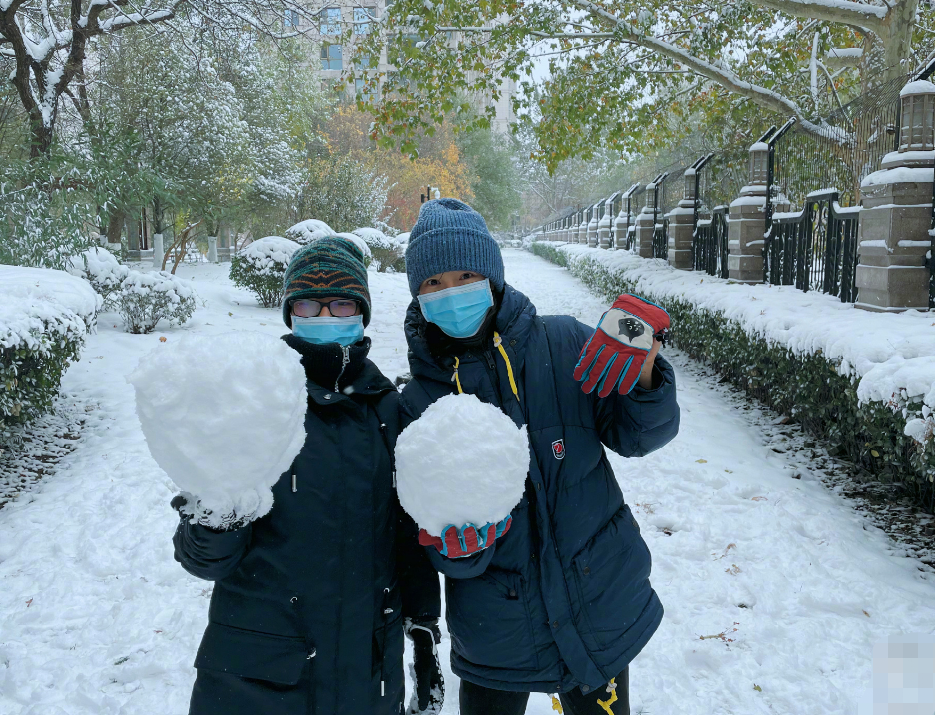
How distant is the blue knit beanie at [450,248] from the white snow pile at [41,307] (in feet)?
12.1

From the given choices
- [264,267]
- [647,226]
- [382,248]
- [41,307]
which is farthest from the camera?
[382,248]

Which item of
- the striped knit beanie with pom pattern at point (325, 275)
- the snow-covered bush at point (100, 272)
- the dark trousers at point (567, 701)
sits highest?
the striped knit beanie with pom pattern at point (325, 275)

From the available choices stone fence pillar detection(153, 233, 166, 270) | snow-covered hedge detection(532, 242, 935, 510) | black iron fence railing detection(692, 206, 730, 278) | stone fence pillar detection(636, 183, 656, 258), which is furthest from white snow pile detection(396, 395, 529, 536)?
stone fence pillar detection(153, 233, 166, 270)

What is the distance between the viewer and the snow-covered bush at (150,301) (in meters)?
9.02

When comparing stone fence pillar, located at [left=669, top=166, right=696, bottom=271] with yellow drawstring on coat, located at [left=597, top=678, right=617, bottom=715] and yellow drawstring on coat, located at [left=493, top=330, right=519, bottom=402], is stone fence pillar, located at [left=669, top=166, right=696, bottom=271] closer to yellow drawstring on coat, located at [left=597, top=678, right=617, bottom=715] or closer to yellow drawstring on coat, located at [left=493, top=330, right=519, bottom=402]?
yellow drawstring on coat, located at [left=493, top=330, right=519, bottom=402]

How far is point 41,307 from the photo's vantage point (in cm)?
476

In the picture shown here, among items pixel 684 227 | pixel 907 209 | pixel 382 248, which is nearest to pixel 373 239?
pixel 382 248

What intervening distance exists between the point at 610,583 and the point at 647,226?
1433 centimetres

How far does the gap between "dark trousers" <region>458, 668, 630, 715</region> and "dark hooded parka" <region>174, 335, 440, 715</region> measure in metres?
0.20

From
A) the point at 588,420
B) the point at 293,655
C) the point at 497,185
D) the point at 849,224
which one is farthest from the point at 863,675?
the point at 497,185

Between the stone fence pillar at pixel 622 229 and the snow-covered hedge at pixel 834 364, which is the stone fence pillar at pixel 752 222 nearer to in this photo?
the snow-covered hedge at pixel 834 364

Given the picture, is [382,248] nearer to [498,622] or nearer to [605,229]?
[605,229]

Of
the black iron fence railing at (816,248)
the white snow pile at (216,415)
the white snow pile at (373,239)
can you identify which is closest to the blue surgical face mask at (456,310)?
the white snow pile at (216,415)

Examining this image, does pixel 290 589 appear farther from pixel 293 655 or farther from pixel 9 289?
pixel 9 289
